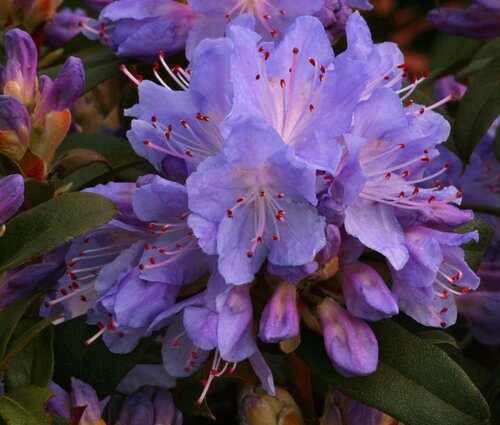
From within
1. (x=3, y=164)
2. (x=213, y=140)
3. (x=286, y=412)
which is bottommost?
(x=286, y=412)

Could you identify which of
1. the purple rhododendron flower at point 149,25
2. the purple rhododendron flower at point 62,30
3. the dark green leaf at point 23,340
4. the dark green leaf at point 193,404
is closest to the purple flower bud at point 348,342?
the dark green leaf at point 193,404

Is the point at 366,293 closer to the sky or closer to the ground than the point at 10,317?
closer to the sky

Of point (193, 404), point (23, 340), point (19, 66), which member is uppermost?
point (19, 66)

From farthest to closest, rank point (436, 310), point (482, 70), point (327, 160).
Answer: point (482, 70) < point (436, 310) < point (327, 160)

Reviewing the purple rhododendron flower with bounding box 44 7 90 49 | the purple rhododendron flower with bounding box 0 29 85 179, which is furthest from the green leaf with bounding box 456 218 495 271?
the purple rhododendron flower with bounding box 44 7 90 49

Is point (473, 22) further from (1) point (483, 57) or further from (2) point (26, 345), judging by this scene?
(2) point (26, 345)

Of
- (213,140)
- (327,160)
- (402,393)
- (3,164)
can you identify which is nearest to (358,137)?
(327,160)

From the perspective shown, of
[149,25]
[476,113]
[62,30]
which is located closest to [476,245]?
[476,113]

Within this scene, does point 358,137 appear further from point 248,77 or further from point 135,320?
point 135,320
